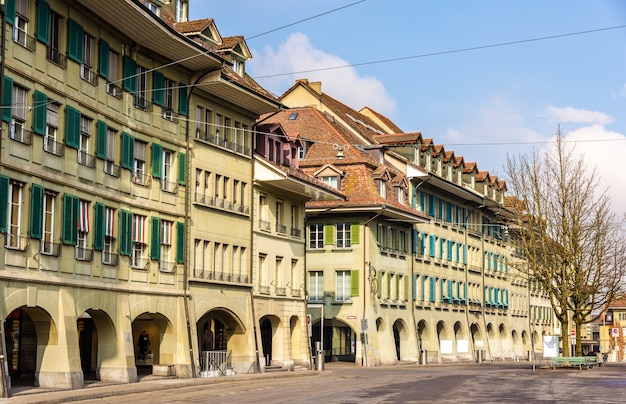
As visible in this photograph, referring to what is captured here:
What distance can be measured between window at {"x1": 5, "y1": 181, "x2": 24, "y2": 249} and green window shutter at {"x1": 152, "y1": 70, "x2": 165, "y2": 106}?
37.4 feet

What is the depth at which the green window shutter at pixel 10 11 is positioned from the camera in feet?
107

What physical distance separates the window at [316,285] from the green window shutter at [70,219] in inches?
1357

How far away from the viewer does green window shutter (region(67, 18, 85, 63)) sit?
36.7m

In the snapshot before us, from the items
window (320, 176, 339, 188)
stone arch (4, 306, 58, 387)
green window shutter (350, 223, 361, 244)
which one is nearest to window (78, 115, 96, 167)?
stone arch (4, 306, 58, 387)

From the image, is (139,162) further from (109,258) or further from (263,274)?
(263,274)

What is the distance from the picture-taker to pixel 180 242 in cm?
4544

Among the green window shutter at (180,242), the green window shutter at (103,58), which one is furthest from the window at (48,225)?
the green window shutter at (180,242)

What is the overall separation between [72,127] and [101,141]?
2.34 metres

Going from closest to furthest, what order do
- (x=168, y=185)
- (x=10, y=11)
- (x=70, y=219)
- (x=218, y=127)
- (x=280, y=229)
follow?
(x=10, y=11) → (x=70, y=219) → (x=168, y=185) → (x=218, y=127) → (x=280, y=229)

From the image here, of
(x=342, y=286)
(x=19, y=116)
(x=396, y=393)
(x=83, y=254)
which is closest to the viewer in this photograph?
(x=396, y=393)

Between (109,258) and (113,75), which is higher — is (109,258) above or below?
below

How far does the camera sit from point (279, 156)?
188 feet

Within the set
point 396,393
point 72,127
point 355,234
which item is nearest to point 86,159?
point 72,127

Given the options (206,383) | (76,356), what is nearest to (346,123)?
(206,383)
